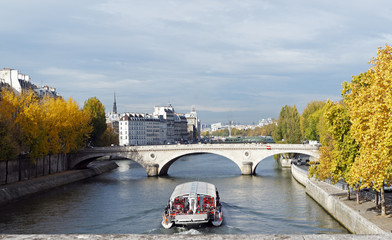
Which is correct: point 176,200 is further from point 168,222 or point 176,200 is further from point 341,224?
point 341,224

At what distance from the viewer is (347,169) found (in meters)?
29.5

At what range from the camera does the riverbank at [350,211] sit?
73.7ft

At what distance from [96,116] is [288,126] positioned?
35.7m

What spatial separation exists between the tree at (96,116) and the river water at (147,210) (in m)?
22.3

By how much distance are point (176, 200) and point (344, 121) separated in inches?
502

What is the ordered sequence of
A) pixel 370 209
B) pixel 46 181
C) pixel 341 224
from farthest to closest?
1. pixel 46 181
2. pixel 341 224
3. pixel 370 209

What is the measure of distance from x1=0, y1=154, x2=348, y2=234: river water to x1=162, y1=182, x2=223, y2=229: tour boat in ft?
1.89

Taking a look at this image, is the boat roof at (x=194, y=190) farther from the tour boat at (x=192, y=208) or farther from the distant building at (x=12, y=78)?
the distant building at (x=12, y=78)

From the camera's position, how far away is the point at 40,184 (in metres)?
50.5

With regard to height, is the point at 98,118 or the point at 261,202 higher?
the point at 98,118

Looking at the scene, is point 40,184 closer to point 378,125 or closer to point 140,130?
point 378,125

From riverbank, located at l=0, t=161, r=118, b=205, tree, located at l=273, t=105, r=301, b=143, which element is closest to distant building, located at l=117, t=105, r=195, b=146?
tree, located at l=273, t=105, r=301, b=143

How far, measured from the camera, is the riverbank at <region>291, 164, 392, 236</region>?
2247 cm

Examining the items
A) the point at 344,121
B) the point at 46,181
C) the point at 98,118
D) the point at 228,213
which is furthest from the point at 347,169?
the point at 98,118
